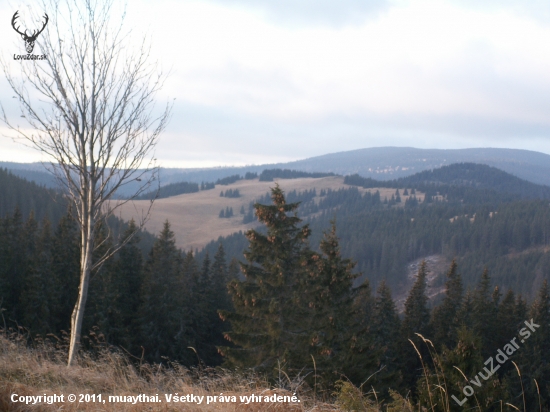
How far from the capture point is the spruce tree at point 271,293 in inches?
527

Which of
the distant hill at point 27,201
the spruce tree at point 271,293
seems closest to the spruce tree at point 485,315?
the spruce tree at point 271,293

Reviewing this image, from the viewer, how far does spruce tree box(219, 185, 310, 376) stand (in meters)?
13.4

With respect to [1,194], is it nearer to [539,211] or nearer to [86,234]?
[86,234]

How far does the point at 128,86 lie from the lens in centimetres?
696

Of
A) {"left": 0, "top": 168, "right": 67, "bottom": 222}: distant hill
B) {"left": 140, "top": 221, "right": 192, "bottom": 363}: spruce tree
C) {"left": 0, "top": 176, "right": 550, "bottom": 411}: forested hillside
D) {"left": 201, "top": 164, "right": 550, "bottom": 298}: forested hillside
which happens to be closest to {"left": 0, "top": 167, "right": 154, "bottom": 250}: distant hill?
{"left": 0, "top": 168, "right": 67, "bottom": 222}: distant hill

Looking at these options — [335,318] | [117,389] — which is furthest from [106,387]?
[335,318]

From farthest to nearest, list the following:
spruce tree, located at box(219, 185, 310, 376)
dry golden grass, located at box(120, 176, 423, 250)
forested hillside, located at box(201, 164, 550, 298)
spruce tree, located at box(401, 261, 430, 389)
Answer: dry golden grass, located at box(120, 176, 423, 250) < forested hillside, located at box(201, 164, 550, 298) < spruce tree, located at box(401, 261, 430, 389) < spruce tree, located at box(219, 185, 310, 376)

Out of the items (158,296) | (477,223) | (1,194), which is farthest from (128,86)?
(477,223)

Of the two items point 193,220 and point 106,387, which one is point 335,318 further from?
point 193,220

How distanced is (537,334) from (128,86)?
25.6 meters

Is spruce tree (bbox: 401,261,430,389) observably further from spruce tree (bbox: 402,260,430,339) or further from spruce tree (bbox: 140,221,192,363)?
spruce tree (bbox: 140,221,192,363)

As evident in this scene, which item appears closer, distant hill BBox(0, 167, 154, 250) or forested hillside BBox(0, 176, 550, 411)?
forested hillside BBox(0, 176, 550, 411)

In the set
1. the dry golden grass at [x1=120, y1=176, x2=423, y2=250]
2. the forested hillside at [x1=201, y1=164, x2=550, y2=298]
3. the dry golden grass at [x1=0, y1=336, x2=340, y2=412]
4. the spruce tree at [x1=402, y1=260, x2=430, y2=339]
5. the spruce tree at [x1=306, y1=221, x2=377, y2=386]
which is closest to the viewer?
the dry golden grass at [x1=0, y1=336, x2=340, y2=412]

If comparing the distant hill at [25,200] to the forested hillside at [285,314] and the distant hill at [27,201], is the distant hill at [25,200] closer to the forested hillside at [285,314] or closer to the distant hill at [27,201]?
the distant hill at [27,201]
